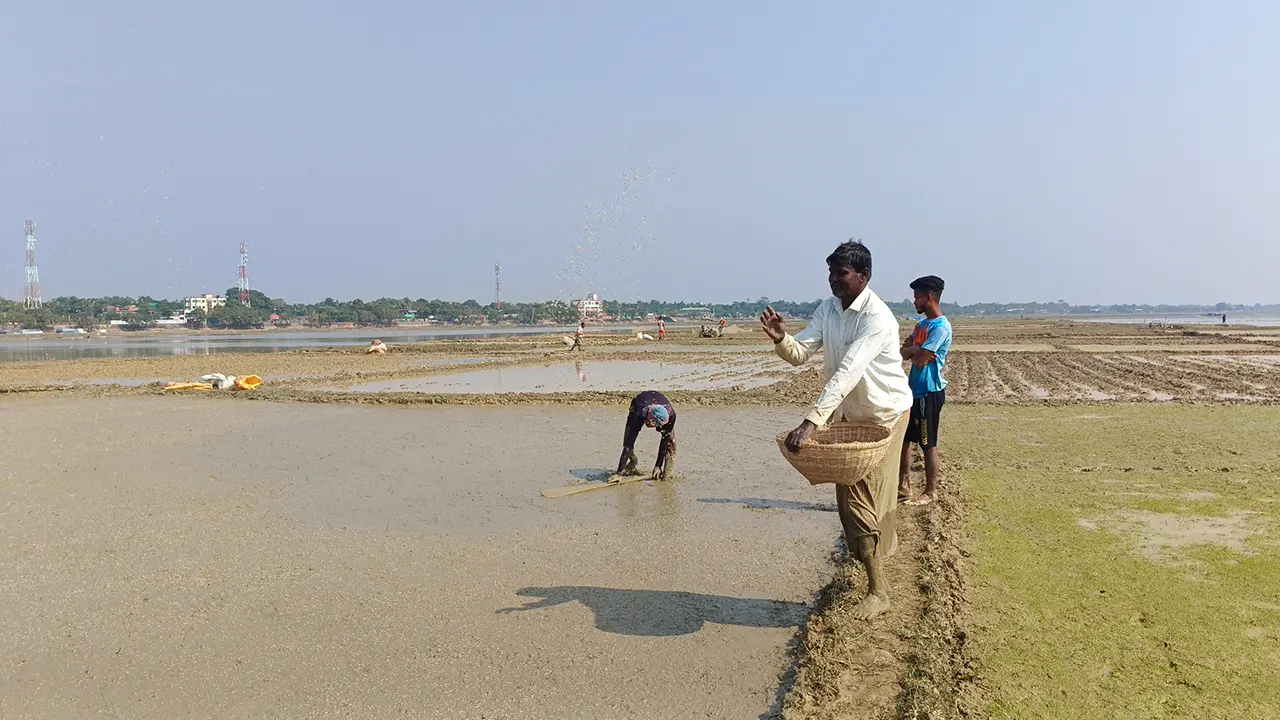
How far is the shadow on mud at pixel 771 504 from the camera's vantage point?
284 inches

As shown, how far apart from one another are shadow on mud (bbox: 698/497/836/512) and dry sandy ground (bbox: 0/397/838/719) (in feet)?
0.13

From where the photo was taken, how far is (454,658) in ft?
13.5

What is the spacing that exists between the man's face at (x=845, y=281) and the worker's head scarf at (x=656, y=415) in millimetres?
3793

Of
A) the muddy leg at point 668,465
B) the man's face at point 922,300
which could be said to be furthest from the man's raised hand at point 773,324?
the muddy leg at point 668,465

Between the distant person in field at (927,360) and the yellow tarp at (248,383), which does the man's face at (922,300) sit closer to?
the distant person in field at (927,360)

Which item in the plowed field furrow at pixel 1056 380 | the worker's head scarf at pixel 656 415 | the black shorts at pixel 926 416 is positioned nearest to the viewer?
the black shorts at pixel 926 416

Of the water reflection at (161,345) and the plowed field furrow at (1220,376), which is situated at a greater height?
the plowed field furrow at (1220,376)

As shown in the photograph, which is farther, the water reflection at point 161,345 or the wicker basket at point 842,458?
the water reflection at point 161,345

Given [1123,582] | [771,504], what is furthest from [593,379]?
[1123,582]

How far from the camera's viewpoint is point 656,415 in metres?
7.84

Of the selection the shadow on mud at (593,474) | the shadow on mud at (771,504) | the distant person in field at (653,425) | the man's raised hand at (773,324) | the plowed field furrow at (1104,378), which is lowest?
the shadow on mud at (593,474)

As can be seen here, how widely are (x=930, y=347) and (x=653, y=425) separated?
2.78 metres

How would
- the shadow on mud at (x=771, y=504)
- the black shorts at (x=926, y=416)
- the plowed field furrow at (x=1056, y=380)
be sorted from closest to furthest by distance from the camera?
the black shorts at (x=926, y=416) < the shadow on mud at (x=771, y=504) < the plowed field furrow at (x=1056, y=380)

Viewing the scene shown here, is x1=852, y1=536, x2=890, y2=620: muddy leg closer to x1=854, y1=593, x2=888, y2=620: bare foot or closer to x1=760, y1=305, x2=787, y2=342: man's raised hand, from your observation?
x1=854, y1=593, x2=888, y2=620: bare foot
